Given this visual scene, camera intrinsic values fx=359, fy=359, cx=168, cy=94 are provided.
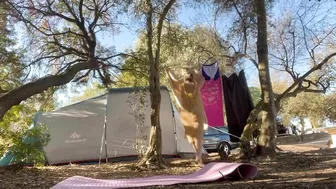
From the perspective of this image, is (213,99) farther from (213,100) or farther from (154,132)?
(154,132)

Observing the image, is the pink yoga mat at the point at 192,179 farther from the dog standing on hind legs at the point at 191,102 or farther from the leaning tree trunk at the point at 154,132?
the dog standing on hind legs at the point at 191,102

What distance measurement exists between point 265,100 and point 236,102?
2.47 meters

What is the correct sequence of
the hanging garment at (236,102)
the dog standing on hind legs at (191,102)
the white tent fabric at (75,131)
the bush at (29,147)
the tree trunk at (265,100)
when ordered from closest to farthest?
1. the bush at (29,147)
2. the dog standing on hind legs at (191,102)
3. the tree trunk at (265,100)
4. the white tent fabric at (75,131)
5. the hanging garment at (236,102)

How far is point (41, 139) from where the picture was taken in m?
7.13

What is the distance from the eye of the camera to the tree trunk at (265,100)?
730 cm

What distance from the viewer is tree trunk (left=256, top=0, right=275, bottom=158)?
7.30 meters

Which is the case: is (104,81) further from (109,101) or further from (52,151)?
(52,151)

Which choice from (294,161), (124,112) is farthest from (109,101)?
(294,161)

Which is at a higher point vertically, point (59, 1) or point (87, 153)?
point (59, 1)

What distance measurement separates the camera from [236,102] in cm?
995

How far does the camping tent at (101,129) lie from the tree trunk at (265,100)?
2.59 m

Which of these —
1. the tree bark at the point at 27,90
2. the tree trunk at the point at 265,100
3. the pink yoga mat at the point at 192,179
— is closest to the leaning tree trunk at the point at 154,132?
the tree bark at the point at 27,90

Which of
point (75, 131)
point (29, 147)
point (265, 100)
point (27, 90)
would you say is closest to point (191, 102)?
point (265, 100)

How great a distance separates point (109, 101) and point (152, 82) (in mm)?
2446
